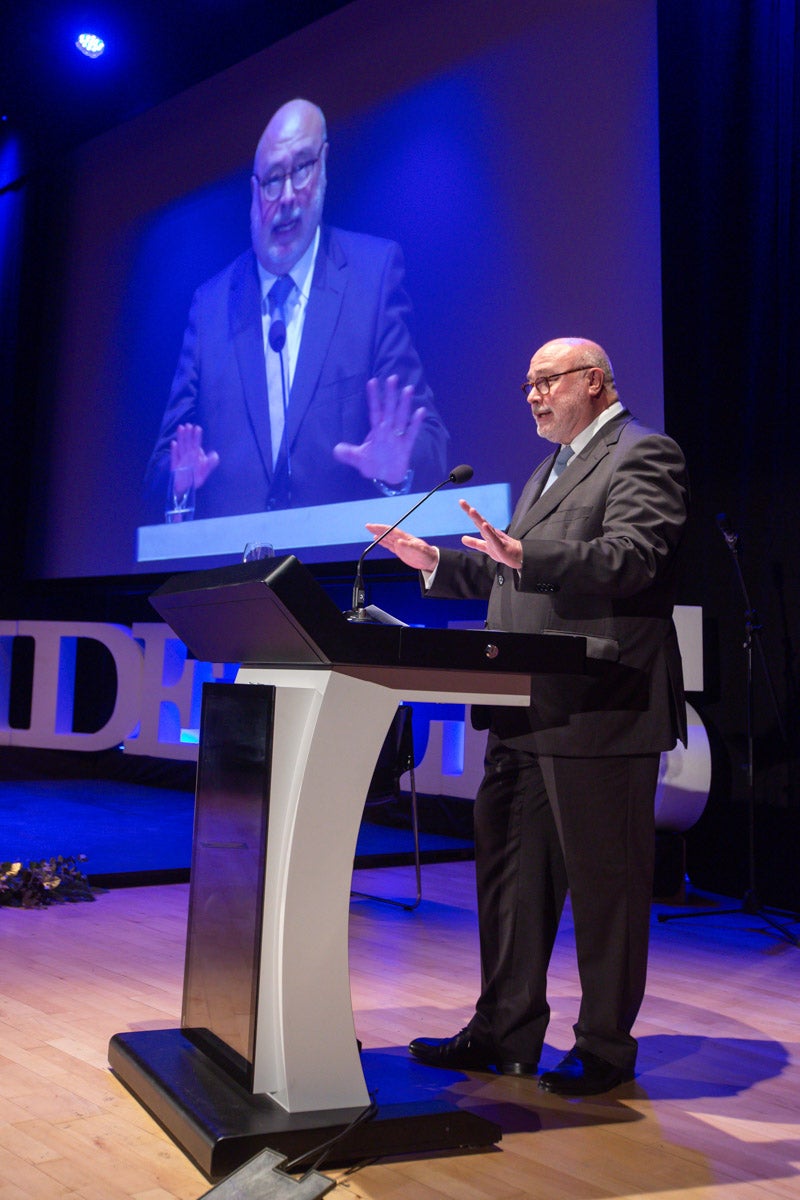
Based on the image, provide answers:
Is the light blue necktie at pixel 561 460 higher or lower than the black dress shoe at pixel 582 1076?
higher

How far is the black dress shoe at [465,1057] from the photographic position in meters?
2.34

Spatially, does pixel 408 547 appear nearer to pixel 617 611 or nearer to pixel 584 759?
pixel 617 611

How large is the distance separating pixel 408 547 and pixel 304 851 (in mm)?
642

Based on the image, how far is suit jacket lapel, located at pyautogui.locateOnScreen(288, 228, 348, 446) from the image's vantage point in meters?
6.39

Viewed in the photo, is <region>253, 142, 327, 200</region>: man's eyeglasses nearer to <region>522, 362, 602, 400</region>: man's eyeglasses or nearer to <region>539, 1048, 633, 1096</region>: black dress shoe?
<region>522, 362, 602, 400</region>: man's eyeglasses

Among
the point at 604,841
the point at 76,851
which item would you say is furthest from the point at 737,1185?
the point at 76,851

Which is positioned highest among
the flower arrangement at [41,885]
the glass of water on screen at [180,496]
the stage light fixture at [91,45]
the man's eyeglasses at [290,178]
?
the stage light fixture at [91,45]

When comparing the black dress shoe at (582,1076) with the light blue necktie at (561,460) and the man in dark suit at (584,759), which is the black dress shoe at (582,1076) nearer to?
the man in dark suit at (584,759)

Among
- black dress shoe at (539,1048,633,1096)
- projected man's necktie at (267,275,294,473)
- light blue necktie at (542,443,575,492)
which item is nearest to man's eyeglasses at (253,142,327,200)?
projected man's necktie at (267,275,294,473)

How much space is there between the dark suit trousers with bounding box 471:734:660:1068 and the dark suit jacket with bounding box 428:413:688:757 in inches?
2.5

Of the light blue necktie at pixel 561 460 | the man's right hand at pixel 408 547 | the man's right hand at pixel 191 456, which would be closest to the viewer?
the man's right hand at pixel 408 547

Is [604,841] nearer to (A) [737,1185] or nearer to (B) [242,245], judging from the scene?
(A) [737,1185]

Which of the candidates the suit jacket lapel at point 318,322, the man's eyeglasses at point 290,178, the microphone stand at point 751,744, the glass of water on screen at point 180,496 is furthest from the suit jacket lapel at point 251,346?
the microphone stand at point 751,744

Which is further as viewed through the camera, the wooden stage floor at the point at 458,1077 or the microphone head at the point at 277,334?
the microphone head at the point at 277,334
